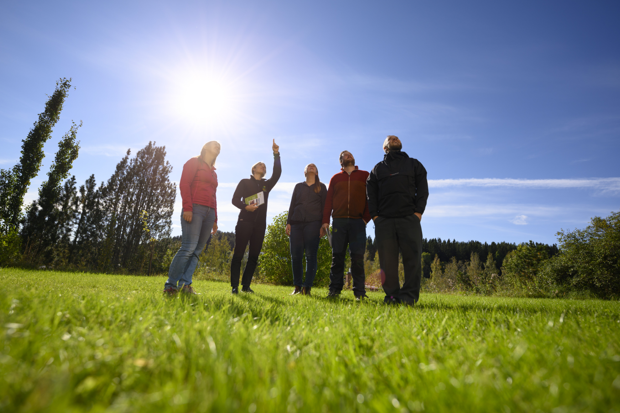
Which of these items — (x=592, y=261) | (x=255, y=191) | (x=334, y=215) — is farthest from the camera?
(x=592, y=261)

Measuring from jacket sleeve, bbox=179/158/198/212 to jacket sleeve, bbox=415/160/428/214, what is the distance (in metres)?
3.39

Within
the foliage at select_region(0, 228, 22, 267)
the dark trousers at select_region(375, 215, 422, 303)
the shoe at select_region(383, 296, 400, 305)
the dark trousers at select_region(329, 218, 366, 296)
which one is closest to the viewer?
the shoe at select_region(383, 296, 400, 305)

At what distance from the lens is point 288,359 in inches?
47.8

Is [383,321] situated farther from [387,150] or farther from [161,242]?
[161,242]

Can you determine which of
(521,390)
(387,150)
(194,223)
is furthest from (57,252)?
(521,390)

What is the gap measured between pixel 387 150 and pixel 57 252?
36680mm

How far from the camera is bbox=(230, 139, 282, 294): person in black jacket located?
4.95 metres

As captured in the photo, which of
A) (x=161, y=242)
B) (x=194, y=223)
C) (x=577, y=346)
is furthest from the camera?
(x=161, y=242)

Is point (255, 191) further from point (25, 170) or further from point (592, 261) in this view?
point (25, 170)

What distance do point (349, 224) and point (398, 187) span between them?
1.21 m

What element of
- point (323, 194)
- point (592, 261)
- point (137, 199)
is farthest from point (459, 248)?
point (323, 194)

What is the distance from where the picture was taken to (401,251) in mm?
4035

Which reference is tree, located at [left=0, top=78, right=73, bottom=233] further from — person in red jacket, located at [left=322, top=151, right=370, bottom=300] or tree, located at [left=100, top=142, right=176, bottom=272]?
person in red jacket, located at [left=322, top=151, right=370, bottom=300]

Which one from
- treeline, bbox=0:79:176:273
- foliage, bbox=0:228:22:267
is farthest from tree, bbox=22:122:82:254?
foliage, bbox=0:228:22:267
